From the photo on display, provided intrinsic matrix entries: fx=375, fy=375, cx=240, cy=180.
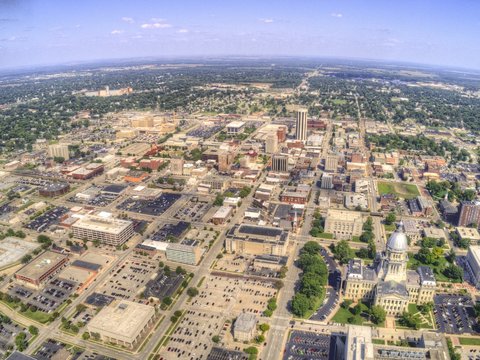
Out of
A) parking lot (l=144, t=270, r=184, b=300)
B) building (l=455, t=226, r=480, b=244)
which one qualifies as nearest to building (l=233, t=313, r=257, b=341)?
parking lot (l=144, t=270, r=184, b=300)

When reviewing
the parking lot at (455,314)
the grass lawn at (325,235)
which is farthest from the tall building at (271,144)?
the parking lot at (455,314)

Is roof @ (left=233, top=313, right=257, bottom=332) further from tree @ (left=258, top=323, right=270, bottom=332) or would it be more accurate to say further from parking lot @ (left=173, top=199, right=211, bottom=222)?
parking lot @ (left=173, top=199, right=211, bottom=222)

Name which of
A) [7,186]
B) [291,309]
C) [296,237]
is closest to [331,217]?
[296,237]

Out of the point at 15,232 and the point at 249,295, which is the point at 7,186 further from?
the point at 249,295

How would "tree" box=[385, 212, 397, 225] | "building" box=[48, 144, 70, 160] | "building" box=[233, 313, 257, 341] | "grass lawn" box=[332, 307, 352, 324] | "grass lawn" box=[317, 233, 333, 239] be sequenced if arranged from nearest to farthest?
"building" box=[233, 313, 257, 341] → "grass lawn" box=[332, 307, 352, 324] → "grass lawn" box=[317, 233, 333, 239] → "tree" box=[385, 212, 397, 225] → "building" box=[48, 144, 70, 160]

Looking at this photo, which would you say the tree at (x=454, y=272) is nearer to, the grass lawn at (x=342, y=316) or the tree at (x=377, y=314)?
the tree at (x=377, y=314)

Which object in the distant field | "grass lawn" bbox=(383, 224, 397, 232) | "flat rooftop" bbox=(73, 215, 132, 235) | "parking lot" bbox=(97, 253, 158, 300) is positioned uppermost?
"flat rooftop" bbox=(73, 215, 132, 235)

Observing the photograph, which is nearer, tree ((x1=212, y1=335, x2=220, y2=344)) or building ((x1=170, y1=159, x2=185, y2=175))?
tree ((x1=212, y1=335, x2=220, y2=344))
